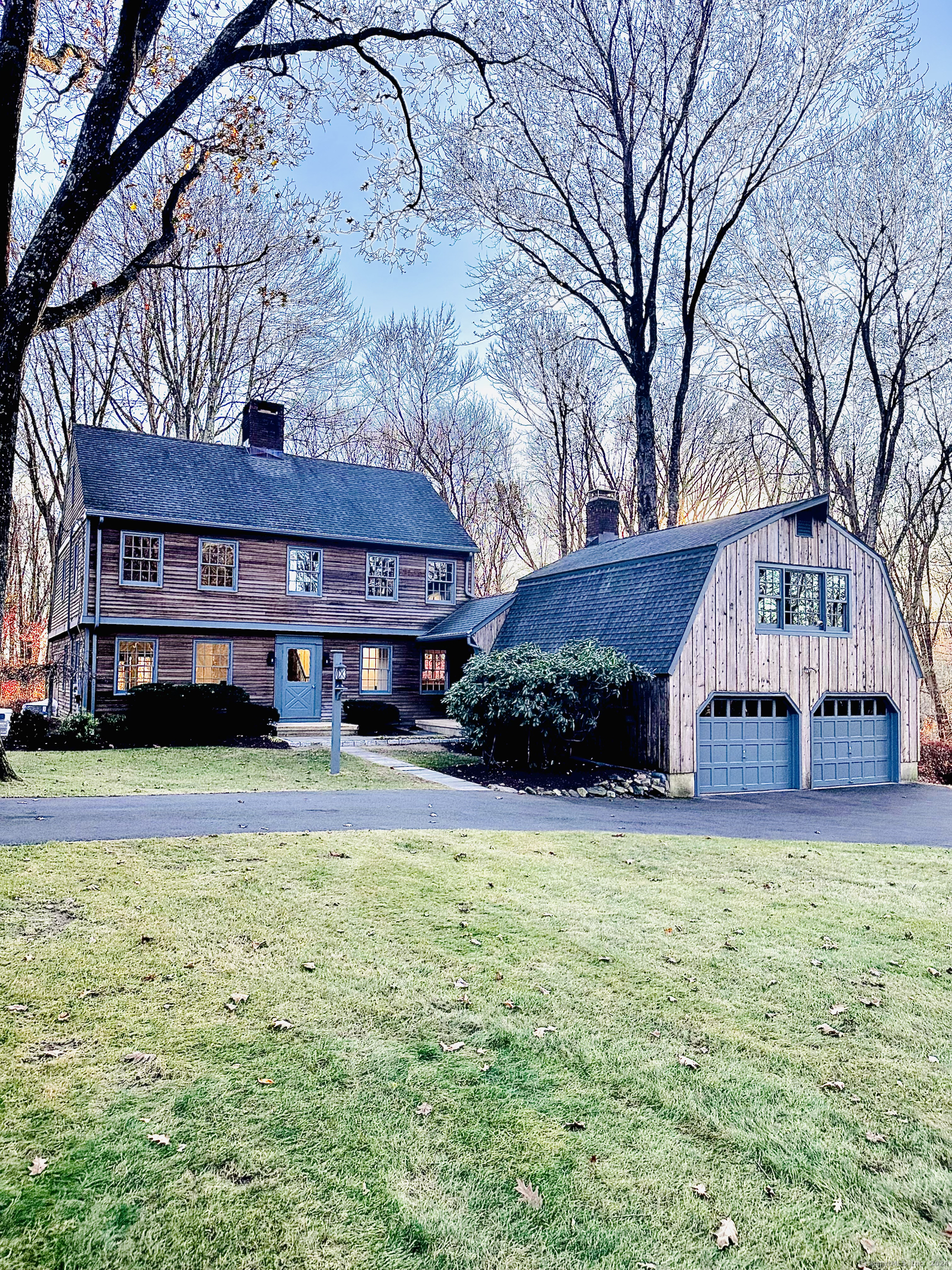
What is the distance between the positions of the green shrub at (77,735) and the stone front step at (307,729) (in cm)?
456

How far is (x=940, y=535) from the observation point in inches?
1211

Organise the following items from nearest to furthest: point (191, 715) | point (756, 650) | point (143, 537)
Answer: point (756, 650), point (191, 715), point (143, 537)

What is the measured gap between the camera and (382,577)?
78.5 feet

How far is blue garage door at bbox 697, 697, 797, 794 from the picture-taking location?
15.6m

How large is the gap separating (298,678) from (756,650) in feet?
43.1

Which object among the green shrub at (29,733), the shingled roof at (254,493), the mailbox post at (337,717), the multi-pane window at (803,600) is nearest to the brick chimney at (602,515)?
the shingled roof at (254,493)

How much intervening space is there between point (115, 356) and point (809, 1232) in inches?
1218

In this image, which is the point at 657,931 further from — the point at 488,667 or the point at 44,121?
the point at 44,121

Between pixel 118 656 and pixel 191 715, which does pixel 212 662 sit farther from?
pixel 191 715

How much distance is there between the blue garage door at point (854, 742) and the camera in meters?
17.3

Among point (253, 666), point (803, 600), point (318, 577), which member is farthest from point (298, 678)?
point (803, 600)

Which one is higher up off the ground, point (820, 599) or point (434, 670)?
point (820, 599)

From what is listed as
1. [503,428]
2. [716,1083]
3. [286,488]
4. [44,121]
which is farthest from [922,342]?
[716,1083]

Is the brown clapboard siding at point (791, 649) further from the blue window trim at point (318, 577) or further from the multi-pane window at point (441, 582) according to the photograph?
the blue window trim at point (318, 577)
